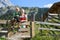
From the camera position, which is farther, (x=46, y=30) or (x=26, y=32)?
(x=46, y=30)

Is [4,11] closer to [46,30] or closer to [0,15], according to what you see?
[0,15]

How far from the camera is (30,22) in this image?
10055mm

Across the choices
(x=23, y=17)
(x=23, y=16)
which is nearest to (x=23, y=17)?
(x=23, y=17)

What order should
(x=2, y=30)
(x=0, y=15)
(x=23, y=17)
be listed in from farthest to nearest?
1. (x=0, y=15)
2. (x=2, y=30)
3. (x=23, y=17)

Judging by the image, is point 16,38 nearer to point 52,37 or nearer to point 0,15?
point 52,37

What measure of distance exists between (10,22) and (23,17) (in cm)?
77

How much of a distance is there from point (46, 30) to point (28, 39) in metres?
1.36

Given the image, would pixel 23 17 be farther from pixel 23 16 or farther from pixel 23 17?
pixel 23 16

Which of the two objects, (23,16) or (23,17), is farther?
(23,17)

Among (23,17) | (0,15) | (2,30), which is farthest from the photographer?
(0,15)

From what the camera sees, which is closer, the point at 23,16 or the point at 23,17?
the point at 23,16

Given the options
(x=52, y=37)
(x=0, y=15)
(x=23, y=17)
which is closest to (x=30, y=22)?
(x=23, y=17)

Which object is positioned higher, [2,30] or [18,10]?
[18,10]

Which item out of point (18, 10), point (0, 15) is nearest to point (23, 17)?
point (18, 10)
